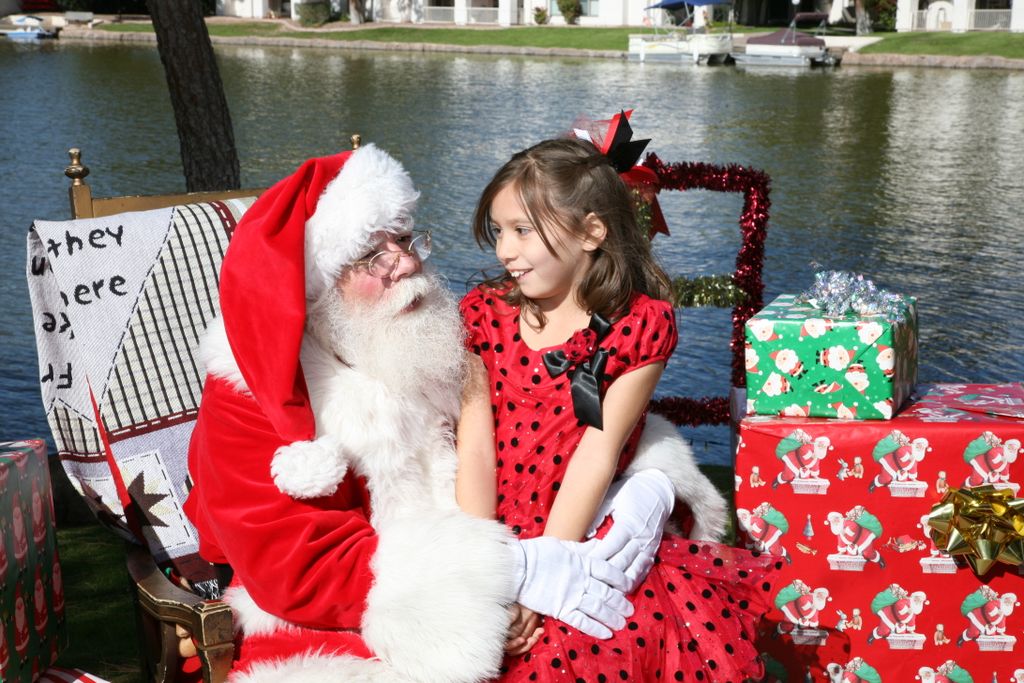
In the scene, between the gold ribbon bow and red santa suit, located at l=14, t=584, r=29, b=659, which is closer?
red santa suit, located at l=14, t=584, r=29, b=659

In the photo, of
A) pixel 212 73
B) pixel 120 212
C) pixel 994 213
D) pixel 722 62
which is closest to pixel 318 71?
pixel 722 62

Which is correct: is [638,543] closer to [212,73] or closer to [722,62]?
[212,73]

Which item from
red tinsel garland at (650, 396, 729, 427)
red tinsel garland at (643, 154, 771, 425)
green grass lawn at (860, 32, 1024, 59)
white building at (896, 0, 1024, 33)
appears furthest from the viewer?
white building at (896, 0, 1024, 33)

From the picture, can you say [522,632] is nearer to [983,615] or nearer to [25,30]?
[983,615]

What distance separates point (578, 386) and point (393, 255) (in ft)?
1.59

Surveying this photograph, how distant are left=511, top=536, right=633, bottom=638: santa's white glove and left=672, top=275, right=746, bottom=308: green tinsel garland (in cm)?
275

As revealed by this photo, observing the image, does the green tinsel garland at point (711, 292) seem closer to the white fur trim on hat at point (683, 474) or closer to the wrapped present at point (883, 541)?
the wrapped present at point (883, 541)

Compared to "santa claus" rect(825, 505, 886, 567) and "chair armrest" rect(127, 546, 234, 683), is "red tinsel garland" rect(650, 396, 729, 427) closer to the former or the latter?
"santa claus" rect(825, 505, 886, 567)

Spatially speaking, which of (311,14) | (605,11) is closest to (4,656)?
(311,14)

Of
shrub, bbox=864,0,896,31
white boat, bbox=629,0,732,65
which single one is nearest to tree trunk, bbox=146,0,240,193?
white boat, bbox=629,0,732,65

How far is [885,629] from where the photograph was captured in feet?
9.38

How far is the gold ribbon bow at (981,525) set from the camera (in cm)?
266

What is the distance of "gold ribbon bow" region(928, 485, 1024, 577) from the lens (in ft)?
8.71

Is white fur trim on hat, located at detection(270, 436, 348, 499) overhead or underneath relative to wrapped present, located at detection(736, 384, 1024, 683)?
overhead
